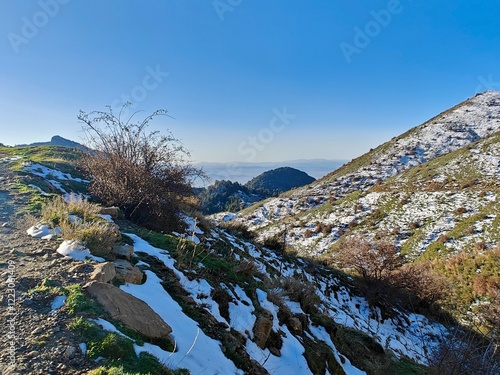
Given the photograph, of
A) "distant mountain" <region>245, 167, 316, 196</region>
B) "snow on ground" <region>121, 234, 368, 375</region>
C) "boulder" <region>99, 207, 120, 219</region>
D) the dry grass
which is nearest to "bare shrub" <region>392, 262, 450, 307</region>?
"snow on ground" <region>121, 234, 368, 375</region>

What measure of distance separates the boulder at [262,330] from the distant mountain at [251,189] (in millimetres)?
50254

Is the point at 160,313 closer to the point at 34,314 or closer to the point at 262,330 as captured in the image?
the point at 34,314

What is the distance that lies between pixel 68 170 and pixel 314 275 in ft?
36.2

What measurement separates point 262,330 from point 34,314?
2.88 m

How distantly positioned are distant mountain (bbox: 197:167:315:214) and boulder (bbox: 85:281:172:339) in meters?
51.5

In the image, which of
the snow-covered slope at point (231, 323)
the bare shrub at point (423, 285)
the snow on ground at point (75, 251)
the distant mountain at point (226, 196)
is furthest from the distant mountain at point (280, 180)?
the snow on ground at point (75, 251)

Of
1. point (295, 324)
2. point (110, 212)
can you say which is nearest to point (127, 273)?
point (295, 324)

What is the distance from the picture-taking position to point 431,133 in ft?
124

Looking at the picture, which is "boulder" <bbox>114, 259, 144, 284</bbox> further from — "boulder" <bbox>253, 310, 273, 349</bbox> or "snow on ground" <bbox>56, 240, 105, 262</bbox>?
"boulder" <bbox>253, 310, 273, 349</bbox>

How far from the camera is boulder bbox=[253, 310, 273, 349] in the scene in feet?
13.8

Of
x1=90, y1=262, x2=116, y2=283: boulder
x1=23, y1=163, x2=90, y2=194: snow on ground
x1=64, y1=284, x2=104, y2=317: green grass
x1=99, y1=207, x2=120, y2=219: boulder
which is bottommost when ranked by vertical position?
x1=64, y1=284, x2=104, y2=317: green grass

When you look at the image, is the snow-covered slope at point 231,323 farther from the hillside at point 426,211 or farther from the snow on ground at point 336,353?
the hillside at point 426,211

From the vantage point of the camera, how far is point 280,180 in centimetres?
9556

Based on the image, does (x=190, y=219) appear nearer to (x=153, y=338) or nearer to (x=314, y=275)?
(x=314, y=275)
